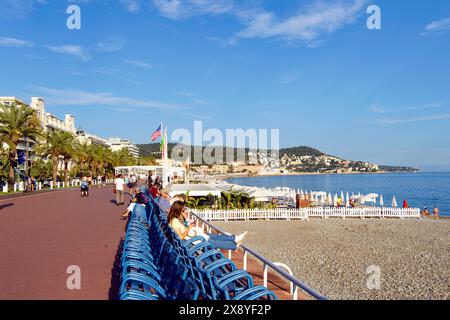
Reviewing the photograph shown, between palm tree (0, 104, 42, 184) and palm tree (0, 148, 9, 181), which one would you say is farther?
palm tree (0, 148, 9, 181)

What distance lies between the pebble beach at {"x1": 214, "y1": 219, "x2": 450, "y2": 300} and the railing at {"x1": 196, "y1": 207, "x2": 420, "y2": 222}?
3.14ft

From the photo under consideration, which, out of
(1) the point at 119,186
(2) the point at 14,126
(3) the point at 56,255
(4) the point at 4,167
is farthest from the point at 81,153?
(3) the point at 56,255

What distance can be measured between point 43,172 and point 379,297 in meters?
61.5

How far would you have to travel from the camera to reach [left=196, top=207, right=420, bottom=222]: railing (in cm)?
2373

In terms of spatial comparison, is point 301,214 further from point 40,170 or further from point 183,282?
point 40,170

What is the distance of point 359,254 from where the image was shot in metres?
14.4

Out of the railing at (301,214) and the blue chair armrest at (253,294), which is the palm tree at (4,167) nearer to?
the railing at (301,214)

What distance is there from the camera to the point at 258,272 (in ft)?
25.3

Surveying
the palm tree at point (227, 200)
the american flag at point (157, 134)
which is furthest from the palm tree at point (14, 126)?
the palm tree at point (227, 200)

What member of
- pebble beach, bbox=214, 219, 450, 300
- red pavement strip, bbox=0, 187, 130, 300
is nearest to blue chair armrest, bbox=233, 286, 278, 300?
red pavement strip, bbox=0, 187, 130, 300

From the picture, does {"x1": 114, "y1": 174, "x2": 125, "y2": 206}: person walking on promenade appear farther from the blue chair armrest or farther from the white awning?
the blue chair armrest

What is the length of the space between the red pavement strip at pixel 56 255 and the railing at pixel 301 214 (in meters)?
9.34

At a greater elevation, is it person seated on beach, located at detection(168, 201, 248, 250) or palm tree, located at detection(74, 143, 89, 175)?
palm tree, located at detection(74, 143, 89, 175)
